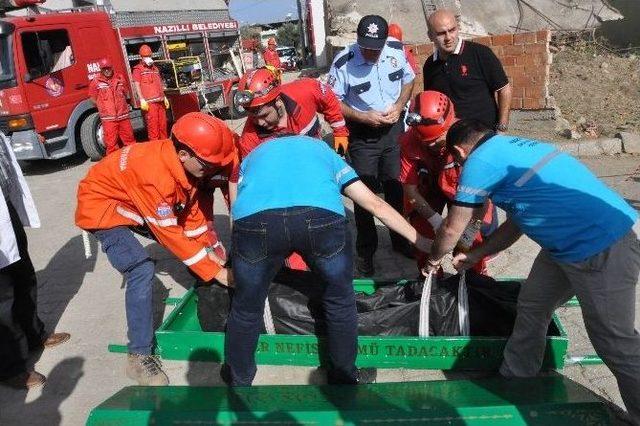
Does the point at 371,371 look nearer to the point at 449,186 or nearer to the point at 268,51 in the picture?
the point at 449,186

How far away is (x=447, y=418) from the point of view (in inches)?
82.8

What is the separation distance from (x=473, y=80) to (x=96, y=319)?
3.47 m

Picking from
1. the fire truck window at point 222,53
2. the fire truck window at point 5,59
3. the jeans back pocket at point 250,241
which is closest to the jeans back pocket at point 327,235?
the jeans back pocket at point 250,241

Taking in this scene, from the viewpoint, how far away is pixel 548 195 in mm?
2150

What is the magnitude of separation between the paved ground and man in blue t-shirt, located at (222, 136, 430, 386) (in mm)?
732

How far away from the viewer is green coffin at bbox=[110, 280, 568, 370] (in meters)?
2.87

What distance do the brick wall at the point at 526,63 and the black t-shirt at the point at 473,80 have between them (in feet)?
12.0

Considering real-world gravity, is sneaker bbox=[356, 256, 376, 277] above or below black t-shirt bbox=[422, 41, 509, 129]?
below

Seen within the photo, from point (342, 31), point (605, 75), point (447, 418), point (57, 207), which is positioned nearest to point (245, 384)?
point (447, 418)

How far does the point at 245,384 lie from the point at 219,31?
39.8ft

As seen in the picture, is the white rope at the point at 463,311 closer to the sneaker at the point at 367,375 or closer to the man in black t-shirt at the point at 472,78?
the sneaker at the point at 367,375

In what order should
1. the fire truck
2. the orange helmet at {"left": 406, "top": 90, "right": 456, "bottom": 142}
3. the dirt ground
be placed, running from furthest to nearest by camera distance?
the fire truck → the dirt ground → the orange helmet at {"left": 406, "top": 90, "right": 456, "bottom": 142}

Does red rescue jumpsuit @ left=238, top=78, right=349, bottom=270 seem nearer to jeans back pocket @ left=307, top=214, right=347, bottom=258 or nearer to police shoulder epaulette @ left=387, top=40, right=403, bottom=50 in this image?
police shoulder epaulette @ left=387, top=40, right=403, bottom=50

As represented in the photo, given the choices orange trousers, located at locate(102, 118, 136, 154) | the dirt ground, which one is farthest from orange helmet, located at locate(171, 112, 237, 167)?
orange trousers, located at locate(102, 118, 136, 154)
